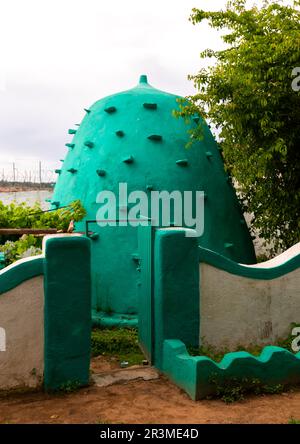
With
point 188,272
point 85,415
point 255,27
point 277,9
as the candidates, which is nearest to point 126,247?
point 188,272

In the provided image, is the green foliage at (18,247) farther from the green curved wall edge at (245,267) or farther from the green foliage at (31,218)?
the green curved wall edge at (245,267)

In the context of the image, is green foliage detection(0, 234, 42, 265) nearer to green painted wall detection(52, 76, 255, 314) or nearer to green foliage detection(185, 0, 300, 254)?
green painted wall detection(52, 76, 255, 314)

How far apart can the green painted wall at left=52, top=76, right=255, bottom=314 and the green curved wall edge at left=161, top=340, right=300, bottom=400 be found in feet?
9.87

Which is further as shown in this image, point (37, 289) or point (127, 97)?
Answer: point (127, 97)

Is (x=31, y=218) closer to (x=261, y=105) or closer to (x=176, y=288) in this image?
(x=176, y=288)

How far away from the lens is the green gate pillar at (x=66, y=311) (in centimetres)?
540

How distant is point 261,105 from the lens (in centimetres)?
807

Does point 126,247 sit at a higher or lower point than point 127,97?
lower

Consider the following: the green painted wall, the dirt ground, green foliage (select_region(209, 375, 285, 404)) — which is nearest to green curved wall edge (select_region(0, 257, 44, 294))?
the dirt ground

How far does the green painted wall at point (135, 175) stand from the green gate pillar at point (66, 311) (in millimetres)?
3245

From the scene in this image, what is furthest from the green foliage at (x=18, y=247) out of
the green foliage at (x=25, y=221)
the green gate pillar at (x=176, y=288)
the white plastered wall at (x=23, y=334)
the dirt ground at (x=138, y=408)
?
the dirt ground at (x=138, y=408)

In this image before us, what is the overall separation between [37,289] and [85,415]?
60.8 inches

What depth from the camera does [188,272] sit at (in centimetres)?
625
